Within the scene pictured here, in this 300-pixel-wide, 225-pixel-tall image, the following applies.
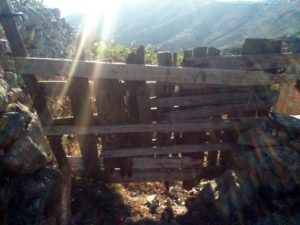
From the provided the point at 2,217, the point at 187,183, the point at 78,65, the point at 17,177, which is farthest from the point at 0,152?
the point at 187,183

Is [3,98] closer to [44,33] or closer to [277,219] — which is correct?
[277,219]

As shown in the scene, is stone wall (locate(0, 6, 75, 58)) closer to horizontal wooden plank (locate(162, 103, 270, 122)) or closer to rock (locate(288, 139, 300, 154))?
horizontal wooden plank (locate(162, 103, 270, 122))

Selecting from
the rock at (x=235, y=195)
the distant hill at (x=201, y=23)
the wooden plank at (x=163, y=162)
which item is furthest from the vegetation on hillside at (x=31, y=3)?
the distant hill at (x=201, y=23)

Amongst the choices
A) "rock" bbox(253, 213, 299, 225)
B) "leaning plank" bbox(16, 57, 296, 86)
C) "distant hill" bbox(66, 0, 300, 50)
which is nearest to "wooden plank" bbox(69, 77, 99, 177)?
"leaning plank" bbox(16, 57, 296, 86)

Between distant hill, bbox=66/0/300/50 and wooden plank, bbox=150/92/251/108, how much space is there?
45.1 meters

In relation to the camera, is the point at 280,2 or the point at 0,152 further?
the point at 280,2

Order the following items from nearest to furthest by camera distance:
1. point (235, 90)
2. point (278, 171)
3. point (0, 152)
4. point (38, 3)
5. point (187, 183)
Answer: point (278, 171) < point (0, 152) < point (235, 90) < point (187, 183) < point (38, 3)

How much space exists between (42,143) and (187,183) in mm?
2576

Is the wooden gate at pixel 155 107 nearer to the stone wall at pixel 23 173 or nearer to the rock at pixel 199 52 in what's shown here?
the rock at pixel 199 52

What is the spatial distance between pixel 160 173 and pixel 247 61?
230 cm

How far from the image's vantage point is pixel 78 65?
4.60m

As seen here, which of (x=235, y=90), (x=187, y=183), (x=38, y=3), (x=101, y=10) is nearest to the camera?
(x=235, y=90)

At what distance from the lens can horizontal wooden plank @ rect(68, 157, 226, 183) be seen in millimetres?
5590

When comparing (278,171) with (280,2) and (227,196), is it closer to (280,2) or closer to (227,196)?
(227,196)
